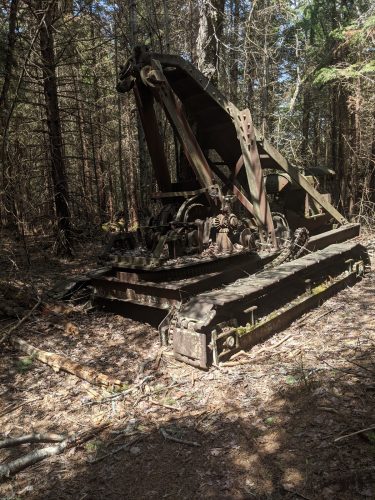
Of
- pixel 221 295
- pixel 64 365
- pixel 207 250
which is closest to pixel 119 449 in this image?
pixel 64 365

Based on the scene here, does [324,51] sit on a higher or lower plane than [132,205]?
higher

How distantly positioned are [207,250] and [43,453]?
13.0 ft

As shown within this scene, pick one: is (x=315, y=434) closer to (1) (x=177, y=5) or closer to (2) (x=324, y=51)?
(1) (x=177, y=5)

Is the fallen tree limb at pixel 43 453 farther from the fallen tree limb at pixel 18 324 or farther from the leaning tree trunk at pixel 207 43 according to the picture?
the leaning tree trunk at pixel 207 43

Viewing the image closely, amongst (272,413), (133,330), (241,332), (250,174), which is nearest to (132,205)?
(250,174)

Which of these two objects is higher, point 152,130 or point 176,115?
point 176,115

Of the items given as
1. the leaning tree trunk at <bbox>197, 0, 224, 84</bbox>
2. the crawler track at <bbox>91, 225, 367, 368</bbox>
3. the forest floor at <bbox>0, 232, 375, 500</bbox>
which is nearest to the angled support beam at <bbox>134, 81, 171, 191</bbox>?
the crawler track at <bbox>91, 225, 367, 368</bbox>

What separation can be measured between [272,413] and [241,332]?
1402mm

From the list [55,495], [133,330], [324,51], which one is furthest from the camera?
[324,51]

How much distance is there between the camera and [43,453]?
340 cm

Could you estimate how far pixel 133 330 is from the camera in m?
6.23

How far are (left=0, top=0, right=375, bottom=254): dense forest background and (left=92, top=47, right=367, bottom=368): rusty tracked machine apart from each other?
6.34ft

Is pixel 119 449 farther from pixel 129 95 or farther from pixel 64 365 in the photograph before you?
pixel 129 95

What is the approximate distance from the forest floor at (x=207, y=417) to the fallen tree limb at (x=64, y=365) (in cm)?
8
